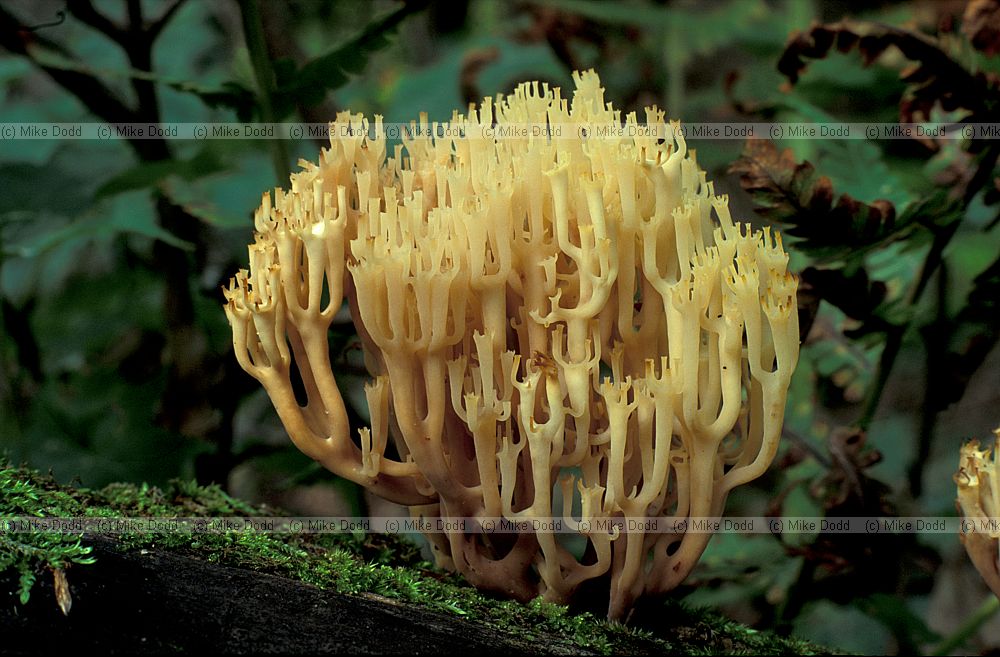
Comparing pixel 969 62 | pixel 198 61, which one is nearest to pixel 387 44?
pixel 969 62

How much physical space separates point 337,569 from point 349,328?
3.39 feet

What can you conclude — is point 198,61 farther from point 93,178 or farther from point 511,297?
point 511,297

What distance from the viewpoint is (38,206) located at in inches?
125

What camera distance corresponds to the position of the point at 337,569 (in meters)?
1.88

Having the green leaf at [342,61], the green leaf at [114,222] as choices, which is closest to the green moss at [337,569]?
the green leaf at [114,222]

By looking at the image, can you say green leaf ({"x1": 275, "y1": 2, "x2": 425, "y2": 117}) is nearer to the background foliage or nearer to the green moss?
the background foliage

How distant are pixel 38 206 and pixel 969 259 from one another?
4.08m

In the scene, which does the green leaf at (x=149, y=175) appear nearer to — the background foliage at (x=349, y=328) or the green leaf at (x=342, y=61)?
the background foliage at (x=349, y=328)

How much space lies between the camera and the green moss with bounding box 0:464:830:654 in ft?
5.65

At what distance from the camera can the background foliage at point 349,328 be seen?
8.45 ft

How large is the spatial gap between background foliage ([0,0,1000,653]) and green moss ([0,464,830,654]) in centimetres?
49

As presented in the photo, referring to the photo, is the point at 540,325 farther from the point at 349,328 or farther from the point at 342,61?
the point at 342,61

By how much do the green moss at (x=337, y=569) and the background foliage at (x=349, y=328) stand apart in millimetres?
486

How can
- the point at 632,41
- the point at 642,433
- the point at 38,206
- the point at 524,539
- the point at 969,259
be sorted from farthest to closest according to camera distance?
the point at 632,41, the point at 969,259, the point at 38,206, the point at 524,539, the point at 642,433
